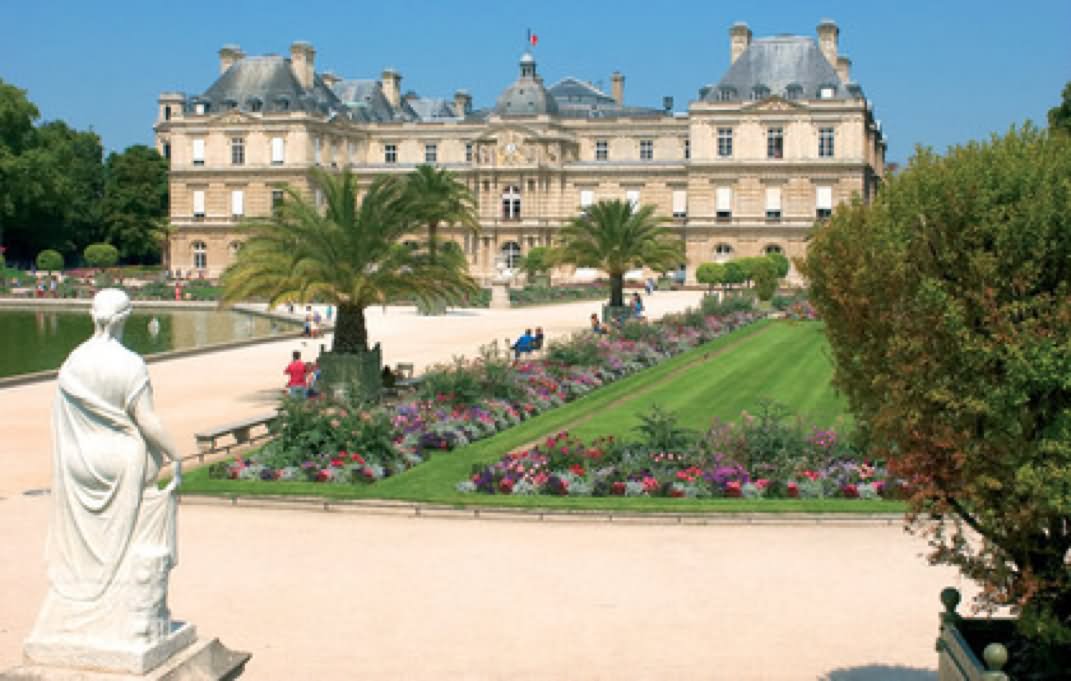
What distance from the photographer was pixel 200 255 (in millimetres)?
81375

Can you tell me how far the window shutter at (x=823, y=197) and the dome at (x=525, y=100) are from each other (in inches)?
715

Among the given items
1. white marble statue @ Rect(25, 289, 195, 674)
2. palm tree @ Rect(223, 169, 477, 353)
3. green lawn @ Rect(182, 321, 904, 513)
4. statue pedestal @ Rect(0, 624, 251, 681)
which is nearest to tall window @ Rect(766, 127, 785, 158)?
green lawn @ Rect(182, 321, 904, 513)

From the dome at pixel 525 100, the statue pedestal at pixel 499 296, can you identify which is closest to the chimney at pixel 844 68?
the dome at pixel 525 100

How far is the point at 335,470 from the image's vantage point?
51.4ft

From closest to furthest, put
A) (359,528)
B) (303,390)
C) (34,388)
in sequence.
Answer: (359,528), (303,390), (34,388)

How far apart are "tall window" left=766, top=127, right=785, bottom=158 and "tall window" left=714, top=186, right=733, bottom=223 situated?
3148mm

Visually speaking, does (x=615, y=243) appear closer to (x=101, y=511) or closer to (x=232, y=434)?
(x=232, y=434)

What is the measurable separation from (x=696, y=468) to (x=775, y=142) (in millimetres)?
58629

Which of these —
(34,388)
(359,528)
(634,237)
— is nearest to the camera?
(359,528)

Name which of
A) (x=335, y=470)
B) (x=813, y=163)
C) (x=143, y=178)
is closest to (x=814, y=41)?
(x=813, y=163)

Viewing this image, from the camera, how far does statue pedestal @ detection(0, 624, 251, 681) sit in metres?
6.62

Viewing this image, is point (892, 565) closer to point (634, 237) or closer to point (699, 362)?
point (699, 362)

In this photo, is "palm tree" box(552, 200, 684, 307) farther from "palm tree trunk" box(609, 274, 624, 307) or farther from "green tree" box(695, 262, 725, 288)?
"green tree" box(695, 262, 725, 288)

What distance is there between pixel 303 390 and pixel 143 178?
223 feet
